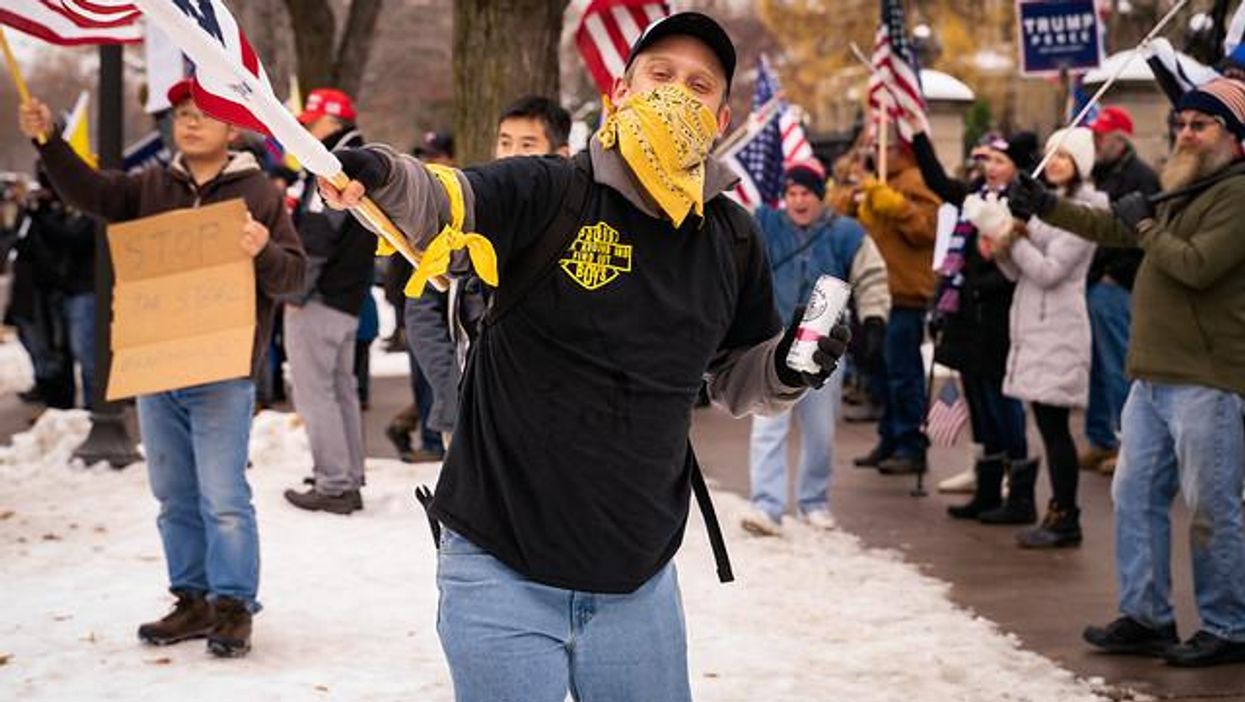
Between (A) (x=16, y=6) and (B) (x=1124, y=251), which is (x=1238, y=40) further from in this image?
(A) (x=16, y=6)

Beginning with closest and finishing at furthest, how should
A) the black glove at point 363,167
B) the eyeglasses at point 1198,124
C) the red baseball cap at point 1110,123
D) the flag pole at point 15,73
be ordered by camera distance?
the black glove at point 363,167, the flag pole at point 15,73, the eyeglasses at point 1198,124, the red baseball cap at point 1110,123

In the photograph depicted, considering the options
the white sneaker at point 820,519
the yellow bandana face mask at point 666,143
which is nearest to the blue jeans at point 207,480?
the yellow bandana face mask at point 666,143

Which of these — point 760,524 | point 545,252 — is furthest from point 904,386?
point 545,252

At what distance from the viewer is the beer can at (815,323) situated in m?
3.65

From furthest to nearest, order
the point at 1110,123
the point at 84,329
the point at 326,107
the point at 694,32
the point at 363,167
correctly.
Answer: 1. the point at 84,329
2. the point at 1110,123
3. the point at 326,107
4. the point at 694,32
5. the point at 363,167

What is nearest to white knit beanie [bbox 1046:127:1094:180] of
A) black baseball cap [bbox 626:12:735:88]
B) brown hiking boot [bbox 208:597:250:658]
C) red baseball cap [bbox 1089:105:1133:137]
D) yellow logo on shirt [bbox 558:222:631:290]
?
red baseball cap [bbox 1089:105:1133:137]

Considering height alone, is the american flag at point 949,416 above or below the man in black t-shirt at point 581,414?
below

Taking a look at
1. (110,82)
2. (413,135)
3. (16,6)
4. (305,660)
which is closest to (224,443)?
(305,660)

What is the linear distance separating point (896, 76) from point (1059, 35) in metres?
1.20

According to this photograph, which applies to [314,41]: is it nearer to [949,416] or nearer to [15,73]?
[949,416]

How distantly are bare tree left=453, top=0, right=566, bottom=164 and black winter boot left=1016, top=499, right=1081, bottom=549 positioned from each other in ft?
12.1

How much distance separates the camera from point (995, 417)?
952 centimetres

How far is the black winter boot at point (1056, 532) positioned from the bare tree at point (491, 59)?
3692 millimetres

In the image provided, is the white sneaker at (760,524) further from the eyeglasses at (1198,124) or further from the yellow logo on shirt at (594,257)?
the yellow logo on shirt at (594,257)
